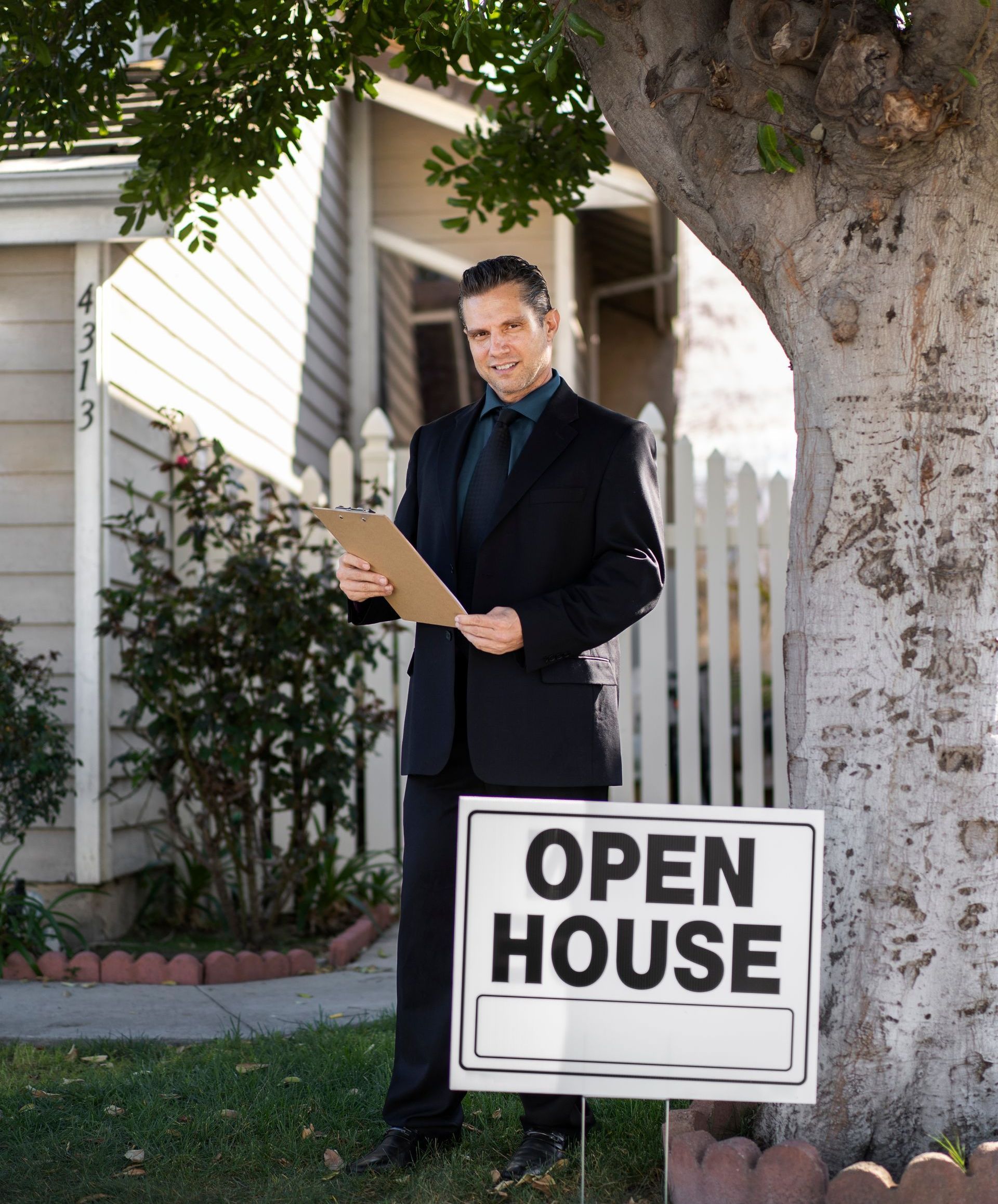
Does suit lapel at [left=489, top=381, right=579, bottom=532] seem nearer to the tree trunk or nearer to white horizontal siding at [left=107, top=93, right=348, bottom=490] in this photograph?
the tree trunk

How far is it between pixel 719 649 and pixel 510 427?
153 inches

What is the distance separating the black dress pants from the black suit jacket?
94 mm

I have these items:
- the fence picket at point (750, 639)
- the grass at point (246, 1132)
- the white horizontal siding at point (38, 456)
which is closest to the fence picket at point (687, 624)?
the fence picket at point (750, 639)

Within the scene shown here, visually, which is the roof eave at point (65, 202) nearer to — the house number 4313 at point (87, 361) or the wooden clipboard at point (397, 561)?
the house number 4313 at point (87, 361)

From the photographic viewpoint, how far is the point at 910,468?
273cm

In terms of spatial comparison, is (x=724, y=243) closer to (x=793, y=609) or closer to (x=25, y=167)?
(x=793, y=609)

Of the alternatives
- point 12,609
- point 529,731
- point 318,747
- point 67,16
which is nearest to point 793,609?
point 529,731

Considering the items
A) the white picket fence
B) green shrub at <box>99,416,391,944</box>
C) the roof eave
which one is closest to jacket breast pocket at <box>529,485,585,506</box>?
green shrub at <box>99,416,391,944</box>

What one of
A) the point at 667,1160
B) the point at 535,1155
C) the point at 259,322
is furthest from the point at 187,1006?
the point at 259,322

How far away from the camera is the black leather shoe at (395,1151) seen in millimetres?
2852

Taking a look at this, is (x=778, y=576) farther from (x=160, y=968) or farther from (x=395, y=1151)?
(x=395, y=1151)

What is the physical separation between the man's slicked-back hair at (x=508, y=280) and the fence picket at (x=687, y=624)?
3.71 m

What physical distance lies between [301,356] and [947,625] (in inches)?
269

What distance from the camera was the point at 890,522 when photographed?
2732 millimetres
